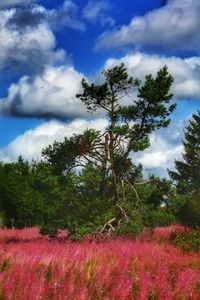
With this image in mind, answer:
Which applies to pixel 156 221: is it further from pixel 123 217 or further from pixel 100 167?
pixel 100 167

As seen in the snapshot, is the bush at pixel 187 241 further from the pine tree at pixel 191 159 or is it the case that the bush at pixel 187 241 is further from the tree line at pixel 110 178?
the pine tree at pixel 191 159

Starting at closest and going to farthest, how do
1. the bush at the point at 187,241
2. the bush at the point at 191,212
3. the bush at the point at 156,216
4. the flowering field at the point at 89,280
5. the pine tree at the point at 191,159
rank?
the flowering field at the point at 89,280
the bush at the point at 187,241
the bush at the point at 156,216
the bush at the point at 191,212
the pine tree at the point at 191,159

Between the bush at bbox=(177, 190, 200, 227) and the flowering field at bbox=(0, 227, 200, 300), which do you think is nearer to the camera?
the flowering field at bbox=(0, 227, 200, 300)

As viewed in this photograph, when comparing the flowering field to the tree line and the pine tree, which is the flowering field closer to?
the tree line

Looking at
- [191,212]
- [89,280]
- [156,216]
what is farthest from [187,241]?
[191,212]

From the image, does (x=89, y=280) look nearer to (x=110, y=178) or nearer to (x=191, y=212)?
(x=110, y=178)

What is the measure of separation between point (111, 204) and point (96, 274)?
12.1 metres

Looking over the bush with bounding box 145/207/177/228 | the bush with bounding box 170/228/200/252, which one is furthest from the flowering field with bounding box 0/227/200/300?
the bush with bounding box 145/207/177/228

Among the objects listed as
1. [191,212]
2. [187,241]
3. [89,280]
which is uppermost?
[191,212]

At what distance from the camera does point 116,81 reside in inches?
905

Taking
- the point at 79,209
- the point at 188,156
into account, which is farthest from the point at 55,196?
the point at 188,156

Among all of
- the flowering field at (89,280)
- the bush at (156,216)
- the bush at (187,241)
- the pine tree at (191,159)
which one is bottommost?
the flowering field at (89,280)

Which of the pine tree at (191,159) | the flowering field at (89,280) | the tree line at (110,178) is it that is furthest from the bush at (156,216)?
the pine tree at (191,159)

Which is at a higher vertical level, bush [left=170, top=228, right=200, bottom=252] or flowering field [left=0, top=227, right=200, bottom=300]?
bush [left=170, top=228, right=200, bottom=252]
